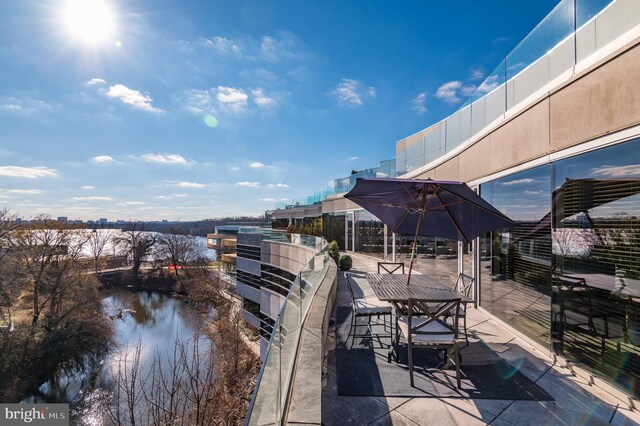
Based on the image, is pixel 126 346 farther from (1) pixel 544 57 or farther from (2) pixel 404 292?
(1) pixel 544 57

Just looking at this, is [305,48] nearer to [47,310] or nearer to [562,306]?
[562,306]

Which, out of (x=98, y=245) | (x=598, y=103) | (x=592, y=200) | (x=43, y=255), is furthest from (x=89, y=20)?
(x=98, y=245)

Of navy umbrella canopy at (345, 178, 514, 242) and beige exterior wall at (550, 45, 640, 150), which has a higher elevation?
Answer: beige exterior wall at (550, 45, 640, 150)

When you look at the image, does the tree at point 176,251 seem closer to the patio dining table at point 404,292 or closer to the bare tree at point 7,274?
the bare tree at point 7,274

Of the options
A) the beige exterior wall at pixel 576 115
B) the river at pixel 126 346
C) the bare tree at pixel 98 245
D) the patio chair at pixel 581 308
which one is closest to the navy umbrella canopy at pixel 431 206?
the patio chair at pixel 581 308

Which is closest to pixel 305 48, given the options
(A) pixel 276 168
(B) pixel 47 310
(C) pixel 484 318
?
(C) pixel 484 318

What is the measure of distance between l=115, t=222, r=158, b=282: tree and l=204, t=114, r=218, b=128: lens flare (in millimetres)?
37291

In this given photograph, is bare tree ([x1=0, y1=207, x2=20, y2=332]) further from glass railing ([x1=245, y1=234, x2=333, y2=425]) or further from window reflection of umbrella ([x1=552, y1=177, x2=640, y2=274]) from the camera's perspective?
window reflection of umbrella ([x1=552, y1=177, x2=640, y2=274])

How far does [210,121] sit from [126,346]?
1823cm

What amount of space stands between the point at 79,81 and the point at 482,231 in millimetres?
20144

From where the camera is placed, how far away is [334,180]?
20.2m

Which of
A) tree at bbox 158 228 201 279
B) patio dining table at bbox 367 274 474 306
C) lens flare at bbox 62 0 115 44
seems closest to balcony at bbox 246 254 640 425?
patio dining table at bbox 367 274 474 306

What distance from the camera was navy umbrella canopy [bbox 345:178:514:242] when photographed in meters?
3.97

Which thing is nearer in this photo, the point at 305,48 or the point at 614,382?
the point at 614,382
